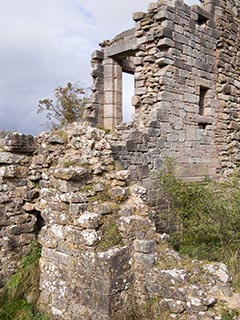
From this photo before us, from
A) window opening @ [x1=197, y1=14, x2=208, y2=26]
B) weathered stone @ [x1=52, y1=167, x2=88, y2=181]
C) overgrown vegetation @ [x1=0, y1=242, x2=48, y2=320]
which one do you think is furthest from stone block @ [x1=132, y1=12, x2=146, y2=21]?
overgrown vegetation @ [x1=0, y1=242, x2=48, y2=320]

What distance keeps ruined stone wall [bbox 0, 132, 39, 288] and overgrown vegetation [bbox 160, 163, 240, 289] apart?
3019 mm

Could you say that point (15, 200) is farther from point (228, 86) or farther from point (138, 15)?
point (228, 86)

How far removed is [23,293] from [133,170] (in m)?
3.52

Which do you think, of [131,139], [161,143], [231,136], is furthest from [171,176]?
[231,136]

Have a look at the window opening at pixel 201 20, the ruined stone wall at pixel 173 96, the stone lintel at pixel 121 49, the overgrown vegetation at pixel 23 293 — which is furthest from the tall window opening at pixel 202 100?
the overgrown vegetation at pixel 23 293

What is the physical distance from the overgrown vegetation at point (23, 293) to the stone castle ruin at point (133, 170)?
166 millimetres

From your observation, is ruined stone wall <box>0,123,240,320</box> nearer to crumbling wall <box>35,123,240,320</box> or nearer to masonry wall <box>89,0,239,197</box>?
crumbling wall <box>35,123,240,320</box>

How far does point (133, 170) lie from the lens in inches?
298

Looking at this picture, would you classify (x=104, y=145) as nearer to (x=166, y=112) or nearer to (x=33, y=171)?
(x=33, y=171)

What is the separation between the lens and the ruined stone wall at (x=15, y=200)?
5.83 m

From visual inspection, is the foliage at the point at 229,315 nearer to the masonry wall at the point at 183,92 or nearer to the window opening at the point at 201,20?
the masonry wall at the point at 183,92

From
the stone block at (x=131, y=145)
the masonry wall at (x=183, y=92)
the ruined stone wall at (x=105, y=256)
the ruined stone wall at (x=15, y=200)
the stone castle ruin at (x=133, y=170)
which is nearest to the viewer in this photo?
the ruined stone wall at (x=105, y=256)

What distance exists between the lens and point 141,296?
4.16 metres

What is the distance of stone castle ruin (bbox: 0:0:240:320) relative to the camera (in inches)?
158
